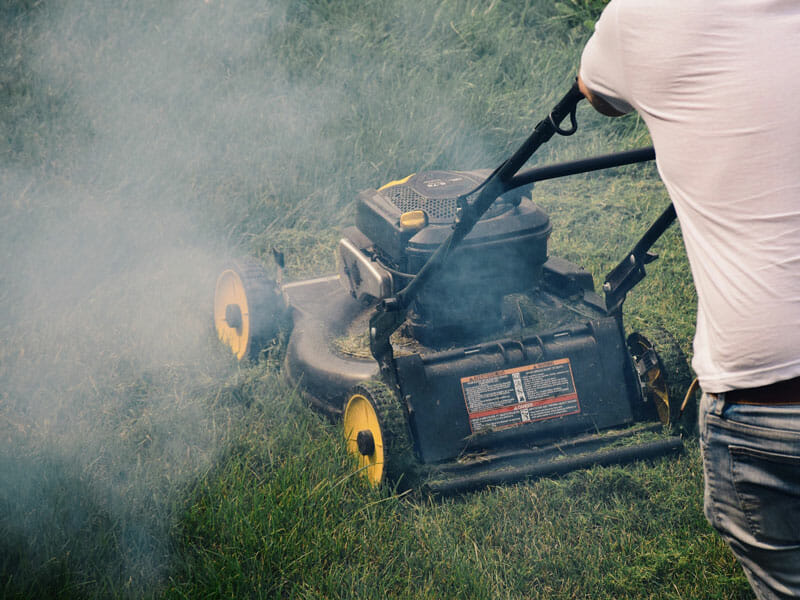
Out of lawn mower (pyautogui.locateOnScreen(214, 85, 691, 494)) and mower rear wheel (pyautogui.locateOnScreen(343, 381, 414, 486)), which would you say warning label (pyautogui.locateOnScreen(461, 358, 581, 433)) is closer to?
lawn mower (pyautogui.locateOnScreen(214, 85, 691, 494))

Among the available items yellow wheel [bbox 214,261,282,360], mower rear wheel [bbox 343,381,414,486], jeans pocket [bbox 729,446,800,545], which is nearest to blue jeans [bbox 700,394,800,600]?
jeans pocket [bbox 729,446,800,545]

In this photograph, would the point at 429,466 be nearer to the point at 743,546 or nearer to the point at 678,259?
the point at 743,546

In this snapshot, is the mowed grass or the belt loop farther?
the mowed grass

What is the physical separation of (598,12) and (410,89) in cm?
191

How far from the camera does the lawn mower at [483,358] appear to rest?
A: 2459 millimetres

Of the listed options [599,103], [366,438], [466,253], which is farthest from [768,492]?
[466,253]

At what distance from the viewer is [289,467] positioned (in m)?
2.45

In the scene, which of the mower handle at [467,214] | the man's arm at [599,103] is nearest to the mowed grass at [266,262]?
the mower handle at [467,214]

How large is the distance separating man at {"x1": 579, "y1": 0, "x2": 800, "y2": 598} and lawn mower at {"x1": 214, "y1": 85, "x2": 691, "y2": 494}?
0.78 m

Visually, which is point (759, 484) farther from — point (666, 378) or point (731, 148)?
point (666, 378)

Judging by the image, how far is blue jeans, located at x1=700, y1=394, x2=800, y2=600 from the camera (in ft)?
4.16

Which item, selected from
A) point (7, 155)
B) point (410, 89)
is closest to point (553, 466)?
point (410, 89)

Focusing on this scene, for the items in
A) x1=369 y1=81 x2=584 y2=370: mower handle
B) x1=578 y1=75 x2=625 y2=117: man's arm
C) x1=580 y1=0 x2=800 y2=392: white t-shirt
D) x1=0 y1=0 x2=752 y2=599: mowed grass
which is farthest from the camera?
x1=0 y1=0 x2=752 y2=599: mowed grass

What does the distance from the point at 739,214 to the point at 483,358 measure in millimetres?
1378
